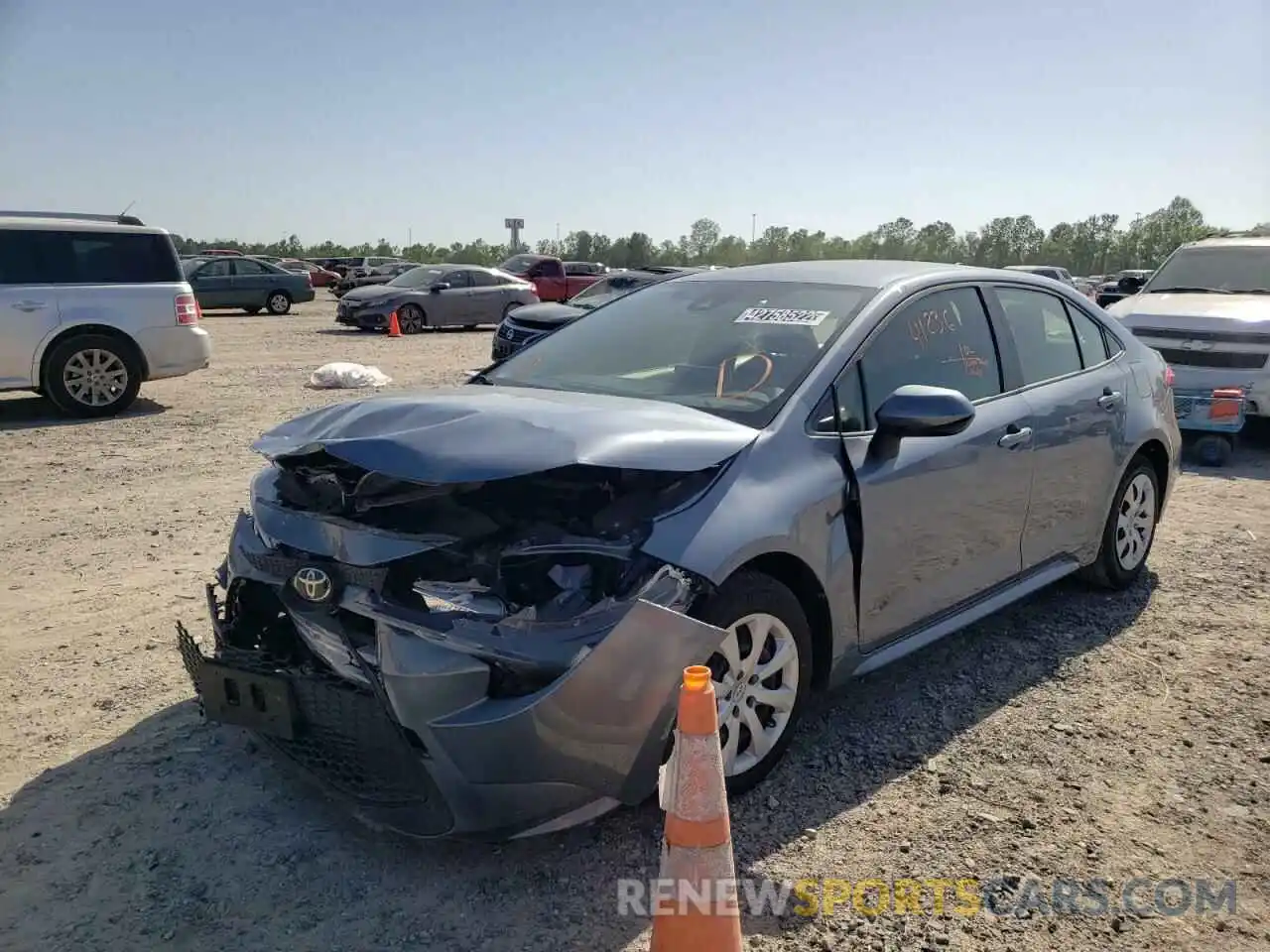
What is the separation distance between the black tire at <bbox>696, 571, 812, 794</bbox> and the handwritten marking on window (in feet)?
4.19

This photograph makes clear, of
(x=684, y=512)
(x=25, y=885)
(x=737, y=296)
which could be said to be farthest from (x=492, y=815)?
(x=737, y=296)

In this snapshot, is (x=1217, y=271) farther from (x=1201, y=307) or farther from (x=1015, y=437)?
(x=1015, y=437)

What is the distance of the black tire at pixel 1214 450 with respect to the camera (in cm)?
862

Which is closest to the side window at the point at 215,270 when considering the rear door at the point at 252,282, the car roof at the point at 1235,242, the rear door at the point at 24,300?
the rear door at the point at 252,282

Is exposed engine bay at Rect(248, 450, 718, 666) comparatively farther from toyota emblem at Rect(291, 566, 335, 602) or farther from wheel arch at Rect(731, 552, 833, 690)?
wheel arch at Rect(731, 552, 833, 690)

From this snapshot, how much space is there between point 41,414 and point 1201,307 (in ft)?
37.2

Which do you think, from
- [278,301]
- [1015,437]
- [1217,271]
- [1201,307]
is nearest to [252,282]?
[278,301]

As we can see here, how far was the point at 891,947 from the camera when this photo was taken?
259 cm

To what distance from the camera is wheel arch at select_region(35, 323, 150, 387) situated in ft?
32.4

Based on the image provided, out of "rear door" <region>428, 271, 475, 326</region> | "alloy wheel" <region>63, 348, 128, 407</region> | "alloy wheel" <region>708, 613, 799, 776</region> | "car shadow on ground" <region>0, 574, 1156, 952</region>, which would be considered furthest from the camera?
"rear door" <region>428, 271, 475, 326</region>

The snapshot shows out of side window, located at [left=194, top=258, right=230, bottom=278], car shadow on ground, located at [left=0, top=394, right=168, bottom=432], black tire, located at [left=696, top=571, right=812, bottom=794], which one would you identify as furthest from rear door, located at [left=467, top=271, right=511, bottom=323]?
black tire, located at [left=696, top=571, right=812, bottom=794]

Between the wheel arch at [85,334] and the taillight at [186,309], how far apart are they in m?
0.52

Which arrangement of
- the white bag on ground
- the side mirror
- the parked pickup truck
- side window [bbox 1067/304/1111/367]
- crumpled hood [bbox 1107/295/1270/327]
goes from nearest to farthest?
the side mirror
side window [bbox 1067/304/1111/367]
crumpled hood [bbox 1107/295/1270/327]
the white bag on ground
the parked pickup truck

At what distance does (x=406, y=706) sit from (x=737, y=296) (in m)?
2.28
